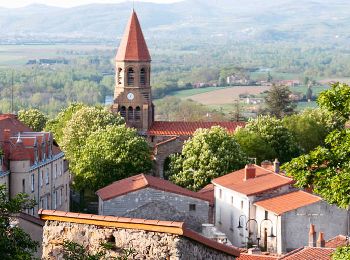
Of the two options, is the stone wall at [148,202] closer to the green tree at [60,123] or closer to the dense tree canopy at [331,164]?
the dense tree canopy at [331,164]

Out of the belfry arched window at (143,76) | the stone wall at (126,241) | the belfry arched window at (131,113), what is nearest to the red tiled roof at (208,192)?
the belfry arched window at (131,113)

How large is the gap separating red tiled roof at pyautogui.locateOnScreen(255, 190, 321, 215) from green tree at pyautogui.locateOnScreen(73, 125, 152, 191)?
18477 millimetres

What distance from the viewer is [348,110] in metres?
21.0

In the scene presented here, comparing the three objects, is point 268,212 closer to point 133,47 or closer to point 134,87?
point 134,87

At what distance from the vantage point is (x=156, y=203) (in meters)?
54.1

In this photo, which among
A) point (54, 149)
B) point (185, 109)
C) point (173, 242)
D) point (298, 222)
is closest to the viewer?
point (173, 242)

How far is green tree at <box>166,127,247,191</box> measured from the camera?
70.6 metres

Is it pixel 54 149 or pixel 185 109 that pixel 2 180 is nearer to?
pixel 54 149

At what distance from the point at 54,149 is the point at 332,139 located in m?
43.7

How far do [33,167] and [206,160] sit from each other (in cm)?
1849

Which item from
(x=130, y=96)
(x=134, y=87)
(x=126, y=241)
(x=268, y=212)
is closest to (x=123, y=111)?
(x=130, y=96)

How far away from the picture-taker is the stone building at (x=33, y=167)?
176 feet

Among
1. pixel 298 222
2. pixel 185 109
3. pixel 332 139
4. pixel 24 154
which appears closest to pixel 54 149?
pixel 24 154

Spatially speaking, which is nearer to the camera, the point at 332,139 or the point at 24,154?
the point at 332,139
